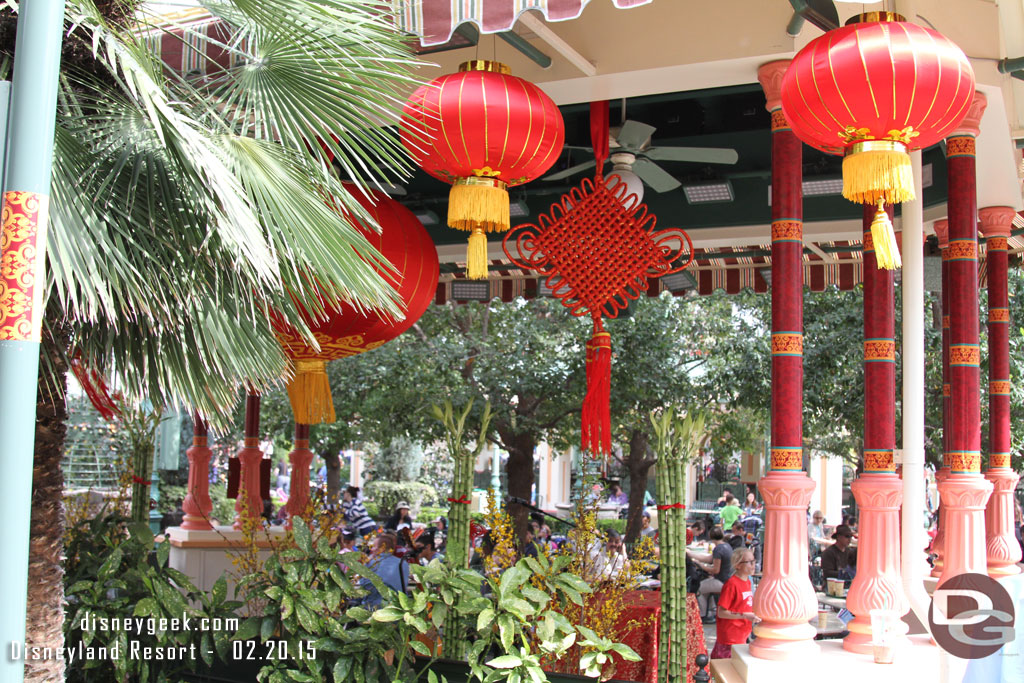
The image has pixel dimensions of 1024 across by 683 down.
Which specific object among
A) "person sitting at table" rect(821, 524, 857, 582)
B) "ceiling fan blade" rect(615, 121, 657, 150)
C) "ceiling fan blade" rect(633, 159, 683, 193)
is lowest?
"person sitting at table" rect(821, 524, 857, 582)

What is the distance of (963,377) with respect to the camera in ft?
18.6

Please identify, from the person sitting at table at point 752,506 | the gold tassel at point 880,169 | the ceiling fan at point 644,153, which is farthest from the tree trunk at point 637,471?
the gold tassel at point 880,169

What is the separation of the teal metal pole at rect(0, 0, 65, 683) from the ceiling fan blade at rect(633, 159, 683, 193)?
175 inches

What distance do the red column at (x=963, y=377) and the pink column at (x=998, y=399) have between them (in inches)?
57.9

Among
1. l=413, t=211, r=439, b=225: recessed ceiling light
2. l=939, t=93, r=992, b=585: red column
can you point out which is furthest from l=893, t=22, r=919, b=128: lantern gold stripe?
l=413, t=211, r=439, b=225: recessed ceiling light

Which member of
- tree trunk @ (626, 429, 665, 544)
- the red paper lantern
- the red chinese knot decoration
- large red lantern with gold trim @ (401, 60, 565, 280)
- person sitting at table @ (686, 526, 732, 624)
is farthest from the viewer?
tree trunk @ (626, 429, 665, 544)

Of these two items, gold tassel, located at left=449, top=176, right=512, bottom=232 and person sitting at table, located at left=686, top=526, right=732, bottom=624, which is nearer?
gold tassel, located at left=449, top=176, right=512, bottom=232

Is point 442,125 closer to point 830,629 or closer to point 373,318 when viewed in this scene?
point 373,318

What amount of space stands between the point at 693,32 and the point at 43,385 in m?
3.24

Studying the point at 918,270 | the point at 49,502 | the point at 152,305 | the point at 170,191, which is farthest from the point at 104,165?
the point at 918,270

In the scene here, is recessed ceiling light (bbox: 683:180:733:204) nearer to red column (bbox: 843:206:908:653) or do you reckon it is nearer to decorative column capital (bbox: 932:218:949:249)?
decorative column capital (bbox: 932:218:949:249)

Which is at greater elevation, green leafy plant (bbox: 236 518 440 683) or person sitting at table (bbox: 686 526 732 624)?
green leafy plant (bbox: 236 518 440 683)

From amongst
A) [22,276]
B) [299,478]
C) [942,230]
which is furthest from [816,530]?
[22,276]

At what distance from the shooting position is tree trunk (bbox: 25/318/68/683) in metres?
3.08
